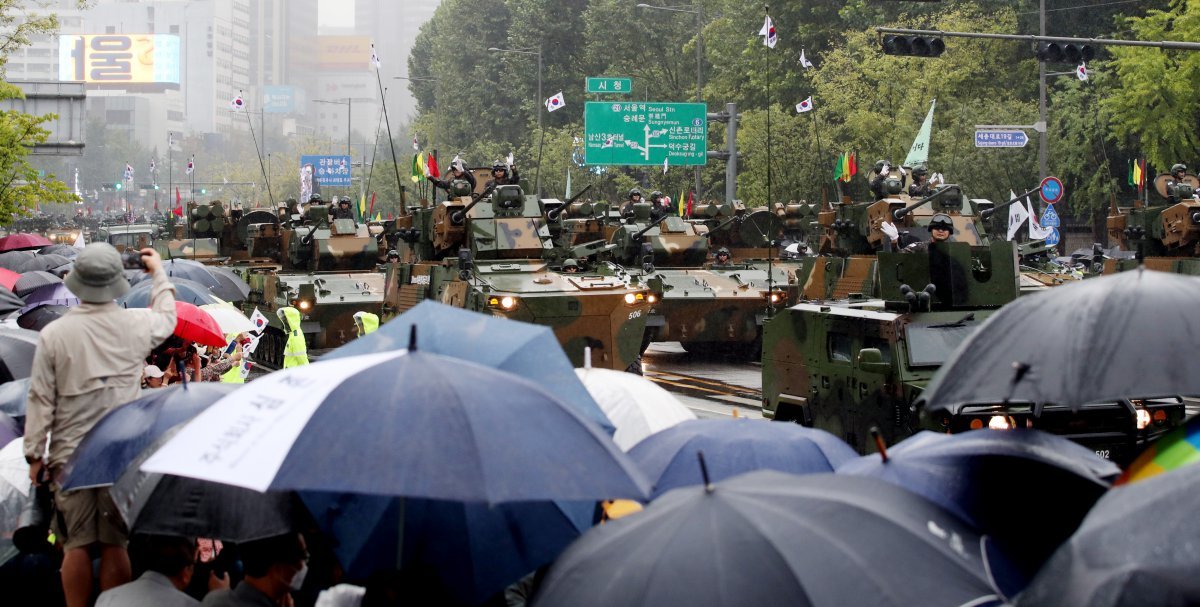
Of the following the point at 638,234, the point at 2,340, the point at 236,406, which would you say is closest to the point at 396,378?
the point at 236,406

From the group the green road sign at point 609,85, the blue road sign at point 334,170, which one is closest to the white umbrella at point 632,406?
the green road sign at point 609,85

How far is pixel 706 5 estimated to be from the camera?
6147 centimetres

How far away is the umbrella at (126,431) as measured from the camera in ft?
20.7

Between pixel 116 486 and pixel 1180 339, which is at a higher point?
pixel 1180 339

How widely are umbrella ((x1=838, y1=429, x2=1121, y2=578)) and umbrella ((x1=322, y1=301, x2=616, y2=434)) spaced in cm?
123

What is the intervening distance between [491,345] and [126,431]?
1583mm

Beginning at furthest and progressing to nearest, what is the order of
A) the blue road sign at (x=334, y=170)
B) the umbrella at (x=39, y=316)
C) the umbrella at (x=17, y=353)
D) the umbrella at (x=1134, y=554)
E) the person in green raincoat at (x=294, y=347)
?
the blue road sign at (x=334, y=170) → the person in green raincoat at (x=294, y=347) → the umbrella at (x=39, y=316) → the umbrella at (x=17, y=353) → the umbrella at (x=1134, y=554)

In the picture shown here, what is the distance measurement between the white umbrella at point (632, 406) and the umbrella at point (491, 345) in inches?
35.3

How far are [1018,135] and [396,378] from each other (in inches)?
1162

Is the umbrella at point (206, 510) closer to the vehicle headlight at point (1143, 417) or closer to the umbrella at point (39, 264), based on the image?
the vehicle headlight at point (1143, 417)

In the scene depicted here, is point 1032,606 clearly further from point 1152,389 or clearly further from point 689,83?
point 689,83

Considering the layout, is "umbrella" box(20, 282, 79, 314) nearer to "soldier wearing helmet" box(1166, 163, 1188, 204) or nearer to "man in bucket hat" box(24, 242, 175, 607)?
"man in bucket hat" box(24, 242, 175, 607)

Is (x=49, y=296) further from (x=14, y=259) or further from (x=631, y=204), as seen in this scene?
(x=631, y=204)

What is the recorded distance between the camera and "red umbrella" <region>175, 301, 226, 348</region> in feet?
29.1
